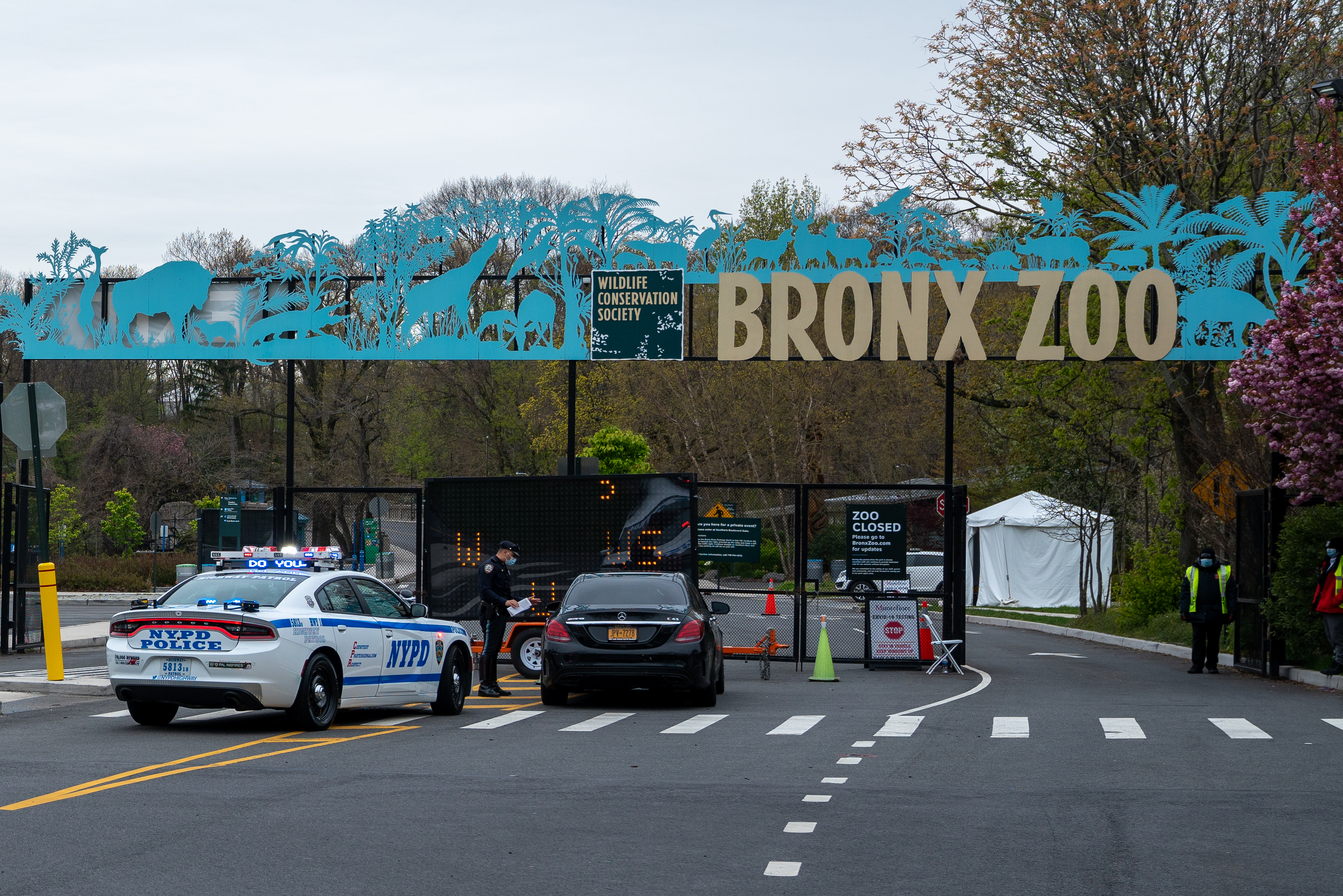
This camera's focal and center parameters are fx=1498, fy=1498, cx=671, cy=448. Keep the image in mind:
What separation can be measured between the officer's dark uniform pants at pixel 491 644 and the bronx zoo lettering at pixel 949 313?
23.1ft

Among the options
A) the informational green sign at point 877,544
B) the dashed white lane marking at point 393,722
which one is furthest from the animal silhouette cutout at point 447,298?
the dashed white lane marking at point 393,722

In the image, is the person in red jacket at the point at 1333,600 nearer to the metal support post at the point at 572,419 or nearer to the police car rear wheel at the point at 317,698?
the metal support post at the point at 572,419

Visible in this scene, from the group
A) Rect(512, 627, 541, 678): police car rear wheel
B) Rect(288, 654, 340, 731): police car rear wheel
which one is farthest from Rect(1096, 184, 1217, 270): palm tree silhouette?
Rect(288, 654, 340, 731): police car rear wheel

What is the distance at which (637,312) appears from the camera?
23.6 m

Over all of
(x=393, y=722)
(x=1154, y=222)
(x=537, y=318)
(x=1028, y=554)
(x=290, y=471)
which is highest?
(x=1154, y=222)

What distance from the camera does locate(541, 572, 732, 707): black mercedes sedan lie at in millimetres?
15758

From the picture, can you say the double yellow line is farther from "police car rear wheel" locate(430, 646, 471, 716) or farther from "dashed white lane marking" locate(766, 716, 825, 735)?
"dashed white lane marking" locate(766, 716, 825, 735)

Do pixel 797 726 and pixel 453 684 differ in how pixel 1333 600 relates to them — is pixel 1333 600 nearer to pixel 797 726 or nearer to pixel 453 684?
pixel 797 726

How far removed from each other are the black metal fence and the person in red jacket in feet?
57.9

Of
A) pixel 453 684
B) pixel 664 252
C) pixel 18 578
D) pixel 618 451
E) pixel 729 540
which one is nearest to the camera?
pixel 453 684

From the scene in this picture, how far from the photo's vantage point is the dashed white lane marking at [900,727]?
44.0ft

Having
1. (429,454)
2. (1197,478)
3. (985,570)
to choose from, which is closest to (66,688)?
(1197,478)

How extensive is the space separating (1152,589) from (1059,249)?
38.5 ft

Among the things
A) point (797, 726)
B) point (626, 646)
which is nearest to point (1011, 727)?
point (797, 726)
